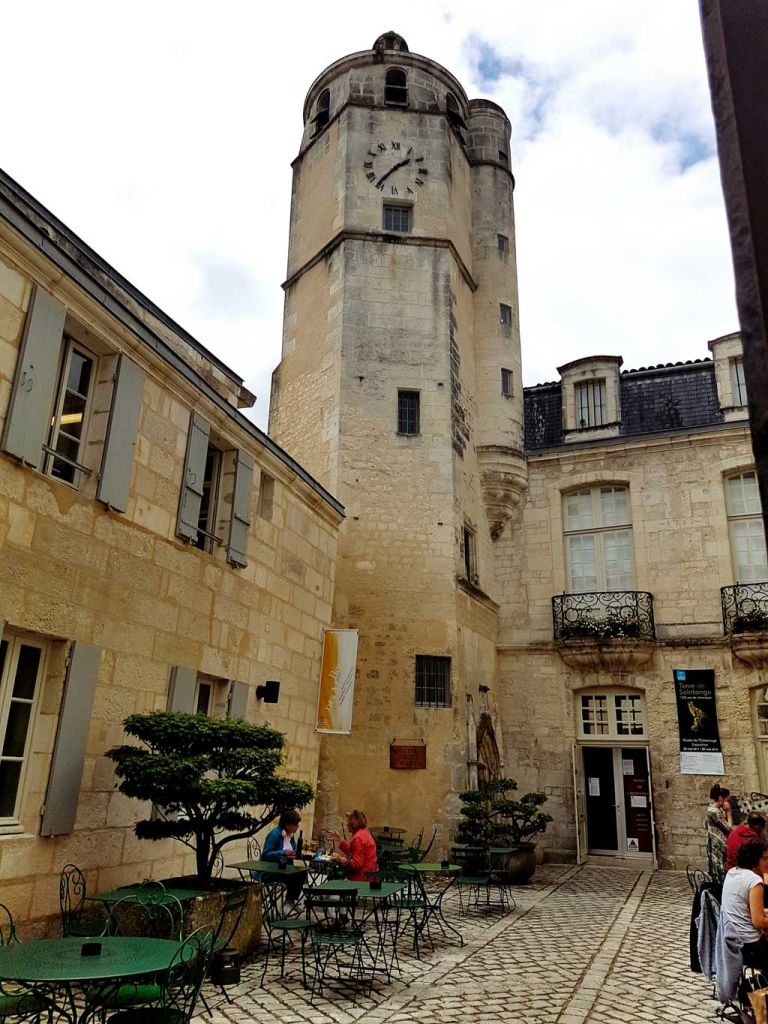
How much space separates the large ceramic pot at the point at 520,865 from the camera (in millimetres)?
10202

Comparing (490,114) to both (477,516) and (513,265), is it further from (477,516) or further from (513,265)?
(477,516)

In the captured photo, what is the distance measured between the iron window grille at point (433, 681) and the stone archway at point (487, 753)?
132cm

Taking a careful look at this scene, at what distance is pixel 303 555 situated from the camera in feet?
30.5

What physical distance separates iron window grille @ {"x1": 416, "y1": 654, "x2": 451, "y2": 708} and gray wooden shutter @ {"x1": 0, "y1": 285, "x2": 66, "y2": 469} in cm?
750

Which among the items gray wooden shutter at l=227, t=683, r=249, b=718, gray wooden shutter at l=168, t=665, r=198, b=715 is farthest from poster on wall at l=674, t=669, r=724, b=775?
gray wooden shutter at l=168, t=665, r=198, b=715

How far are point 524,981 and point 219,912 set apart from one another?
7.10 ft

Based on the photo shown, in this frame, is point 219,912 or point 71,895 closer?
point 219,912

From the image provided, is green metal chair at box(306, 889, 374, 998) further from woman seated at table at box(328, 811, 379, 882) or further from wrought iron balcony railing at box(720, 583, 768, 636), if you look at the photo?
wrought iron balcony railing at box(720, 583, 768, 636)

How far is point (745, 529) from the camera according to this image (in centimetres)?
1341

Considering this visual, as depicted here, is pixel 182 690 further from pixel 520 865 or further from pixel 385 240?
pixel 385 240

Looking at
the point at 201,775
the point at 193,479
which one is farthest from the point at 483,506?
the point at 201,775

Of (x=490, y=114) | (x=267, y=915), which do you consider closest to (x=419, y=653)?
(x=267, y=915)

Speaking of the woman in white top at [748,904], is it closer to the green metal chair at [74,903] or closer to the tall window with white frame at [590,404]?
the green metal chair at [74,903]

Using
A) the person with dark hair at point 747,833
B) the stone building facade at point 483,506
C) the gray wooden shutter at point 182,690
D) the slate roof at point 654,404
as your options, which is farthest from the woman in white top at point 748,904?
the slate roof at point 654,404
